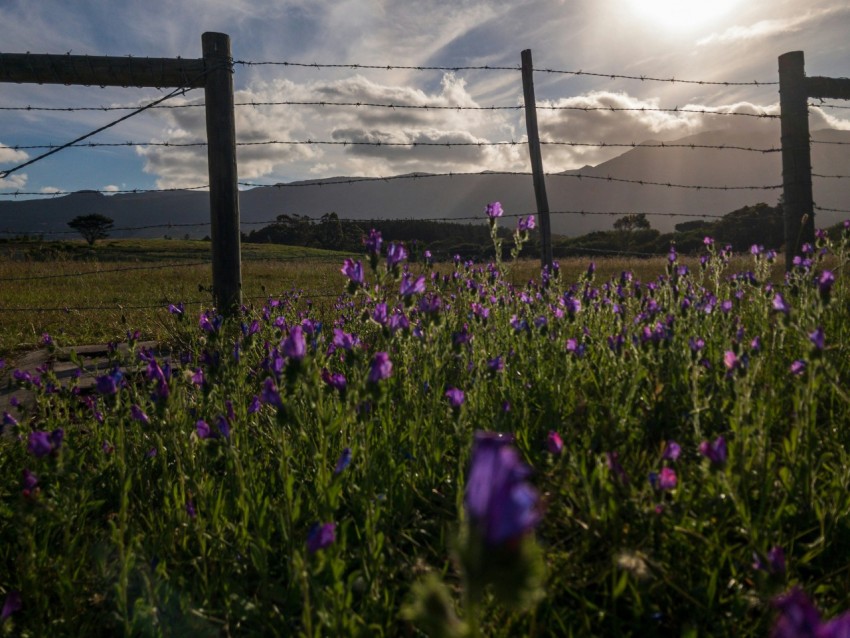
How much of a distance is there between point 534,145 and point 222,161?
3165mm

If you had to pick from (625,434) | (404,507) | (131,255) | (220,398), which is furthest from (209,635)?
(131,255)

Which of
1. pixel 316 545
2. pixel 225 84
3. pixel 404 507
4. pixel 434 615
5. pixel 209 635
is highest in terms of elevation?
pixel 225 84

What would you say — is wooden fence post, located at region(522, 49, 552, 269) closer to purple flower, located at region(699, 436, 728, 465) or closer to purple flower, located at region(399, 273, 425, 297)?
purple flower, located at region(399, 273, 425, 297)

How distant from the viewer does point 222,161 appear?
15.3 ft

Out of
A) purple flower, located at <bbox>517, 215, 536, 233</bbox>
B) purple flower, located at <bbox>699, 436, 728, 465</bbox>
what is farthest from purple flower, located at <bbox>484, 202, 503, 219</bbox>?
purple flower, located at <bbox>699, 436, 728, 465</bbox>

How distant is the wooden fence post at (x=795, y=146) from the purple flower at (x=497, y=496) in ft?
21.7

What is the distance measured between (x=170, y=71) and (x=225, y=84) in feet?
1.43

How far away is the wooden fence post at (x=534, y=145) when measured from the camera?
20.4 ft

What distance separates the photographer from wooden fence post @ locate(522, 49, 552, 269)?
620 cm

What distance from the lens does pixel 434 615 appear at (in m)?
0.58

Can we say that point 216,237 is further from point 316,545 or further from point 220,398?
point 316,545

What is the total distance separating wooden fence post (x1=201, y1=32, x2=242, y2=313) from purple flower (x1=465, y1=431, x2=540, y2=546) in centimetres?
435

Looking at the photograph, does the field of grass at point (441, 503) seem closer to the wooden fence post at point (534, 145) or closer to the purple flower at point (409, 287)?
the purple flower at point (409, 287)

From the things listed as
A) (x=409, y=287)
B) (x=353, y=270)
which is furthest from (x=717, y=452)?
(x=353, y=270)
